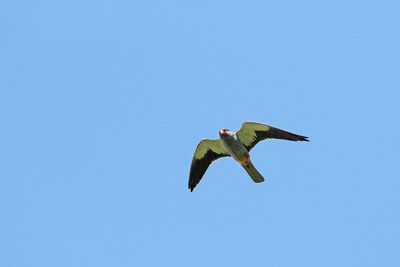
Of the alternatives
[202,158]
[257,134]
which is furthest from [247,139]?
[202,158]

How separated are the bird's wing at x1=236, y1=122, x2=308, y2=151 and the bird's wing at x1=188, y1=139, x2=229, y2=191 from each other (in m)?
1.25

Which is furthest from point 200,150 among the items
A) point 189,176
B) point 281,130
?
point 281,130

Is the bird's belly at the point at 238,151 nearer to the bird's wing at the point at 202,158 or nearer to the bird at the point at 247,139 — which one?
the bird at the point at 247,139

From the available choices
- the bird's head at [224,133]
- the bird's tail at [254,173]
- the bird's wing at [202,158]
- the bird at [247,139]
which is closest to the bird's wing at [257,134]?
the bird at [247,139]

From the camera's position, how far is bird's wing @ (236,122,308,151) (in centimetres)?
2508

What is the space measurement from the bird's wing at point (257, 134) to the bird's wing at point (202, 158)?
125 centimetres

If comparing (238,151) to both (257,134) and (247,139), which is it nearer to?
(247,139)

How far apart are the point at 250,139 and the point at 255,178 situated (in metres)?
1.32

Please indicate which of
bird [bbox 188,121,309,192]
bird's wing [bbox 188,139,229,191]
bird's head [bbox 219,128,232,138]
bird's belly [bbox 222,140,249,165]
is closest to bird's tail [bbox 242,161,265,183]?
bird [bbox 188,121,309,192]

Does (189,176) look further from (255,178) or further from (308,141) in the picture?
(308,141)

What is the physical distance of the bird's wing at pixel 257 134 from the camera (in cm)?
2508

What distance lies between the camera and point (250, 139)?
25812mm

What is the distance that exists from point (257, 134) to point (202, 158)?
2.46 m

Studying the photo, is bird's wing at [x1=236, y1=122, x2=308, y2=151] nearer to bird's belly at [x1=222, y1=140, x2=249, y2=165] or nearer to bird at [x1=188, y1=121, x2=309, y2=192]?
bird at [x1=188, y1=121, x2=309, y2=192]
